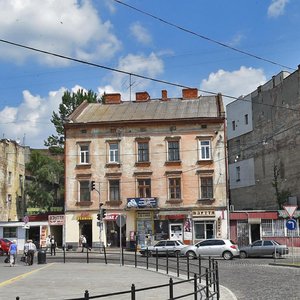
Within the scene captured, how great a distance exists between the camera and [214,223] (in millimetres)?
44594

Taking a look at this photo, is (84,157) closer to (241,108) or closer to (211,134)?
(211,134)

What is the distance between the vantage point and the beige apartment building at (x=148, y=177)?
4512 cm

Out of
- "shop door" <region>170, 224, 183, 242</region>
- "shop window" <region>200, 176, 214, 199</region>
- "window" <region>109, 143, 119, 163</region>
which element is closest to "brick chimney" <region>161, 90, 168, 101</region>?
"window" <region>109, 143, 119, 163</region>

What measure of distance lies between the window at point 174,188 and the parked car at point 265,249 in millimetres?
11241

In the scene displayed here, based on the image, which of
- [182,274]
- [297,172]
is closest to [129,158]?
[297,172]

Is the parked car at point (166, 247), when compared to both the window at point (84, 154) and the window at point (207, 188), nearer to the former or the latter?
the window at point (207, 188)

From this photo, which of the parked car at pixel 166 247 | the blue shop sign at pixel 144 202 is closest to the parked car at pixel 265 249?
the parked car at pixel 166 247

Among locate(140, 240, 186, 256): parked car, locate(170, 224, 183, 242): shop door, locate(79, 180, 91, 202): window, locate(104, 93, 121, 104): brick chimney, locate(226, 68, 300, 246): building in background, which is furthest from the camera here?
locate(104, 93, 121, 104): brick chimney

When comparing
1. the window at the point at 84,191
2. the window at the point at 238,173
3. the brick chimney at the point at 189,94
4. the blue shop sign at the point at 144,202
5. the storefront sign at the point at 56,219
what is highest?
the brick chimney at the point at 189,94

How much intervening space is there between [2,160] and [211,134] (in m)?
24.3

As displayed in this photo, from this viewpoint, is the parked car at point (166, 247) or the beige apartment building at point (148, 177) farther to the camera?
the beige apartment building at point (148, 177)

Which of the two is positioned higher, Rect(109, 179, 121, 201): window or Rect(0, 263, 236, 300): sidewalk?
Rect(109, 179, 121, 201): window

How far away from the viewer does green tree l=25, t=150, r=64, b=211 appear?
202 ft

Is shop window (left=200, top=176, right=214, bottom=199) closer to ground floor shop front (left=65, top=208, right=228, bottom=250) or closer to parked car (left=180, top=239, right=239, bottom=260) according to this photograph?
ground floor shop front (left=65, top=208, right=228, bottom=250)
